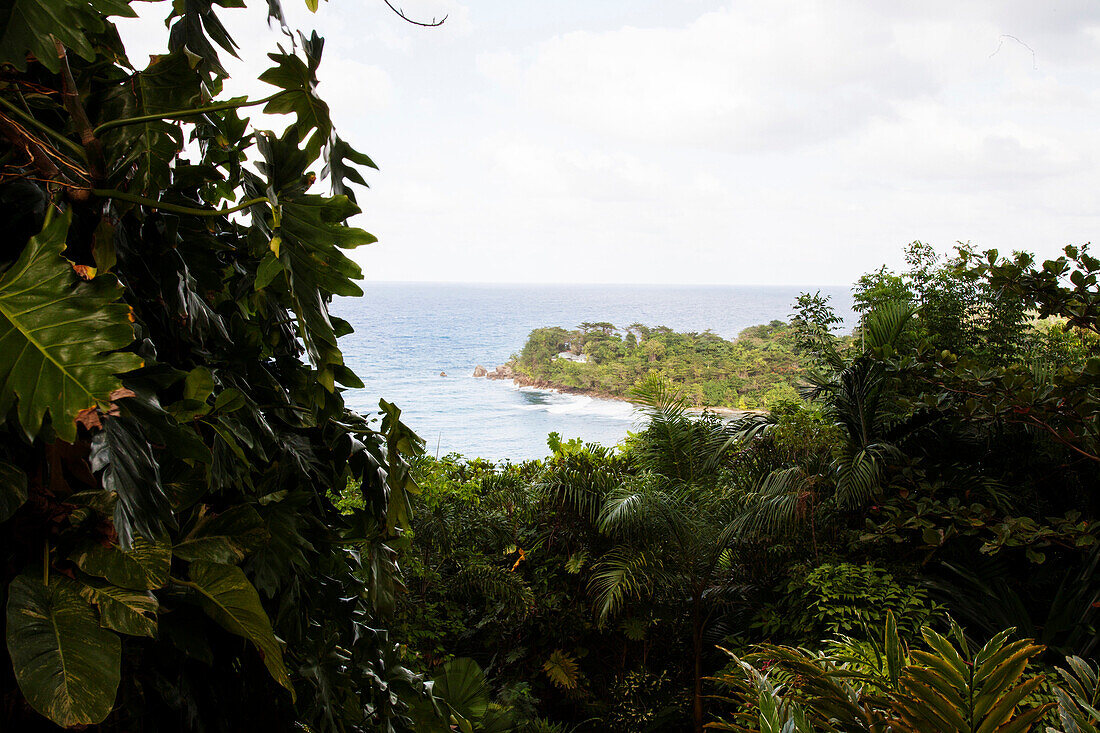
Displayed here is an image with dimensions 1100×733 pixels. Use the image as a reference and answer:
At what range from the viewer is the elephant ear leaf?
1.54 feet

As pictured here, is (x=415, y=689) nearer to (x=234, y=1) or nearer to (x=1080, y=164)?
(x=234, y=1)

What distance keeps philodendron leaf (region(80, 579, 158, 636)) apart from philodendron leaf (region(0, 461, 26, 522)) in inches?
3.9

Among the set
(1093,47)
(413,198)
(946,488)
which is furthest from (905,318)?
(413,198)

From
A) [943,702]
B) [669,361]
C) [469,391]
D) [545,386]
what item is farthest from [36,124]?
[469,391]

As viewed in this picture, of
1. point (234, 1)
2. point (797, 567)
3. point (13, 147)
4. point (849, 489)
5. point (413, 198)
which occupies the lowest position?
point (797, 567)

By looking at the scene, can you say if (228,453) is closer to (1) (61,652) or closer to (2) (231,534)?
(2) (231,534)

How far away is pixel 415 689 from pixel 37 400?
0.88 meters

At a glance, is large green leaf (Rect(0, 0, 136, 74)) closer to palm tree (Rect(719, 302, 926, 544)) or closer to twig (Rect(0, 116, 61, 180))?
twig (Rect(0, 116, 61, 180))

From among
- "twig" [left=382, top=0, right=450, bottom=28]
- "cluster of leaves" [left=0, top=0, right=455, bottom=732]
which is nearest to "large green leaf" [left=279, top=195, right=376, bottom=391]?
"cluster of leaves" [left=0, top=0, right=455, bottom=732]

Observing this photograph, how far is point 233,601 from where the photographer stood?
654 millimetres

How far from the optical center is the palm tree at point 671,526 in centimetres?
340

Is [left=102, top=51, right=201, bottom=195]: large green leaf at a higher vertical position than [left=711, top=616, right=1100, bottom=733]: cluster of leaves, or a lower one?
higher

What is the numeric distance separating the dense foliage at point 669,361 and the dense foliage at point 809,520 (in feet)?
3.21

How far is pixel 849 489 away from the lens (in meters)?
3.14
